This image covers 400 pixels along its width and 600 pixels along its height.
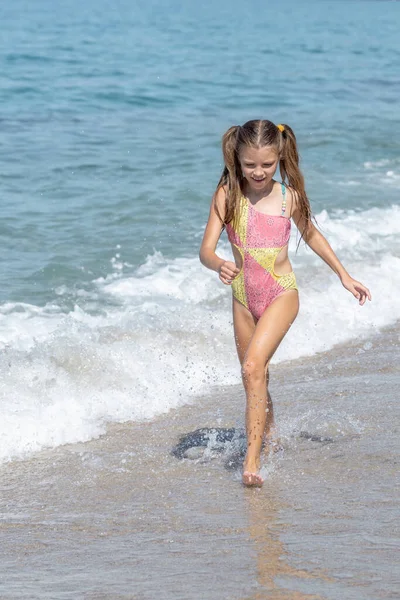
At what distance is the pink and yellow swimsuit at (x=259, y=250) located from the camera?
4398 mm

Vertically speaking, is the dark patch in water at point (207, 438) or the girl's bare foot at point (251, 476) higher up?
the girl's bare foot at point (251, 476)

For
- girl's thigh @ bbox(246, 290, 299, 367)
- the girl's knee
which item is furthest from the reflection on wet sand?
girl's thigh @ bbox(246, 290, 299, 367)

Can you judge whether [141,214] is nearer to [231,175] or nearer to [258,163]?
[231,175]

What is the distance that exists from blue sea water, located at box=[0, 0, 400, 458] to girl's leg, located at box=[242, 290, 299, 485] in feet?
4.11

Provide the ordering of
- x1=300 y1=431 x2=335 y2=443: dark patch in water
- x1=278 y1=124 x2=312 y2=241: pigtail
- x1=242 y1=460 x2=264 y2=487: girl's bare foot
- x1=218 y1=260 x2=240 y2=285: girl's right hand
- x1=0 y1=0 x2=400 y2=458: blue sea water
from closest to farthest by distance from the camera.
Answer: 1. x1=218 y1=260 x2=240 y2=285: girl's right hand
2. x1=242 y1=460 x2=264 y2=487: girl's bare foot
3. x1=278 y1=124 x2=312 y2=241: pigtail
4. x1=300 y1=431 x2=335 y2=443: dark patch in water
5. x1=0 y1=0 x2=400 y2=458: blue sea water

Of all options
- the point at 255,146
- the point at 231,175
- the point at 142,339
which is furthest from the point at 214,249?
the point at 142,339

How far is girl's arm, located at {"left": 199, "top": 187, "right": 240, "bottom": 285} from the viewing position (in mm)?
3930

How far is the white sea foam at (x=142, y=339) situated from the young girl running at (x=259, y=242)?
3.98ft

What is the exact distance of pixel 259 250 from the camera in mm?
Result: 4418

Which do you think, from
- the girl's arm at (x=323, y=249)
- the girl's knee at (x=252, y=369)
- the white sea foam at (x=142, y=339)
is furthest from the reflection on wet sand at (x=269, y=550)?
the white sea foam at (x=142, y=339)

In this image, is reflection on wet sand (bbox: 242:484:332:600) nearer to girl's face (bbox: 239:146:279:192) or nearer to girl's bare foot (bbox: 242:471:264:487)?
girl's bare foot (bbox: 242:471:264:487)

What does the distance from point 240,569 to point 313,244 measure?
1.74 meters

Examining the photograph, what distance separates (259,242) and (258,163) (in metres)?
0.38

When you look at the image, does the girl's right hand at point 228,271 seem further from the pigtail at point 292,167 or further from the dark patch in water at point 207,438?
the dark patch in water at point 207,438
